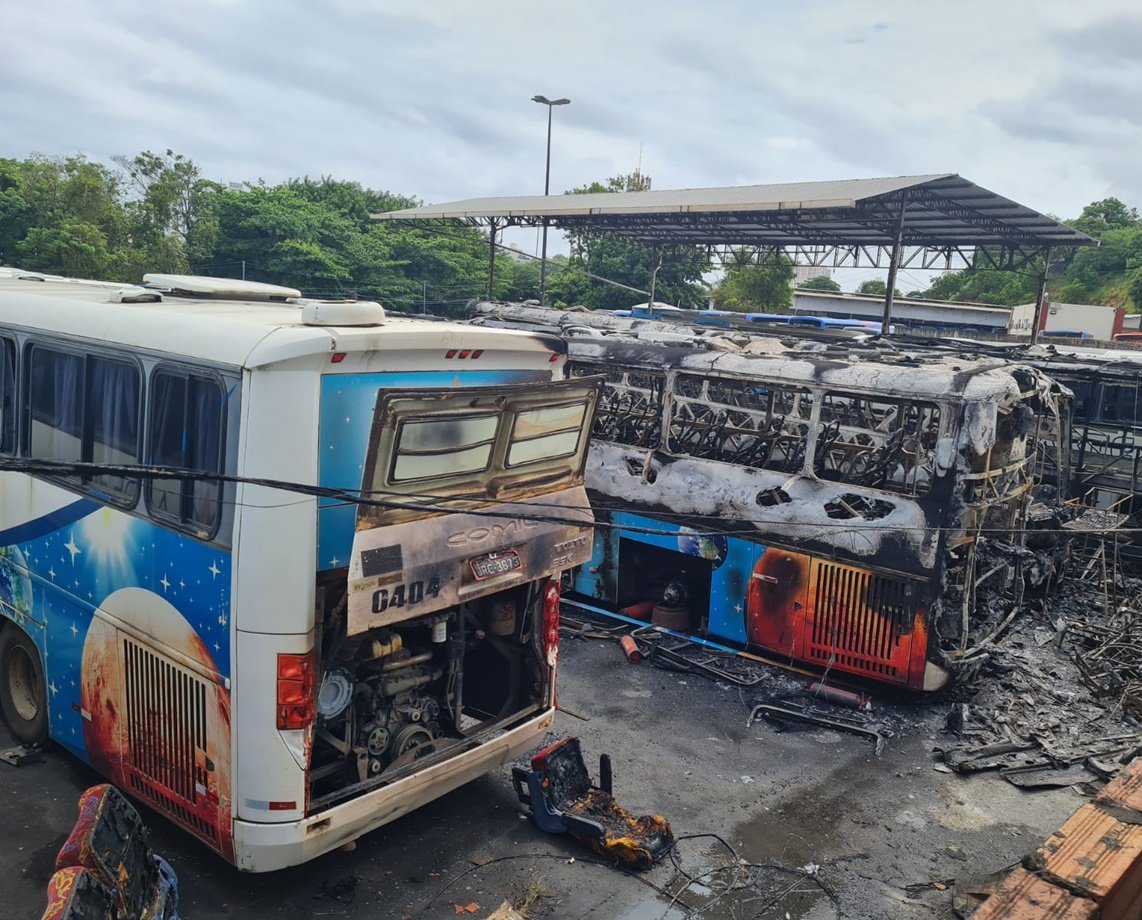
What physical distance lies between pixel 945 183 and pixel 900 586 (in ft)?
35.0

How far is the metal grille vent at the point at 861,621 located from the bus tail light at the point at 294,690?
5.28 meters

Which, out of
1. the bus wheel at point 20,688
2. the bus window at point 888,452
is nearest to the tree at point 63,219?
the bus wheel at point 20,688

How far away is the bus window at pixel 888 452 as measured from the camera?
8.20 metres

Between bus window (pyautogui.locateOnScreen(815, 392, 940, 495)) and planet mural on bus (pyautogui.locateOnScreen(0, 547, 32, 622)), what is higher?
bus window (pyautogui.locateOnScreen(815, 392, 940, 495))

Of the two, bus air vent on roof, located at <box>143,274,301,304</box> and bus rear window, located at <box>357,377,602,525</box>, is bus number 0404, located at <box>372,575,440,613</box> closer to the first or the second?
bus rear window, located at <box>357,377,602,525</box>

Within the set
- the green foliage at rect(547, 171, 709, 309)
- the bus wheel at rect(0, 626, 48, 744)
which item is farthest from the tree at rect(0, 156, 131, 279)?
the bus wheel at rect(0, 626, 48, 744)

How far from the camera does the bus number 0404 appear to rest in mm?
4715

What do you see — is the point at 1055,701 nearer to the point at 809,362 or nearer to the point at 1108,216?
the point at 809,362

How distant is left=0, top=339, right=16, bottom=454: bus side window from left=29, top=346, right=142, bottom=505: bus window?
0.23 metres

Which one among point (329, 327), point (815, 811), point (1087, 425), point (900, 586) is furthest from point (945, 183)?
point (329, 327)

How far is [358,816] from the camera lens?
16.6 ft

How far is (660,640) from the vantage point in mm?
9547

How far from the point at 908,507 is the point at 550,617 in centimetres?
355

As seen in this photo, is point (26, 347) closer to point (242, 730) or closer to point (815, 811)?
point (242, 730)
